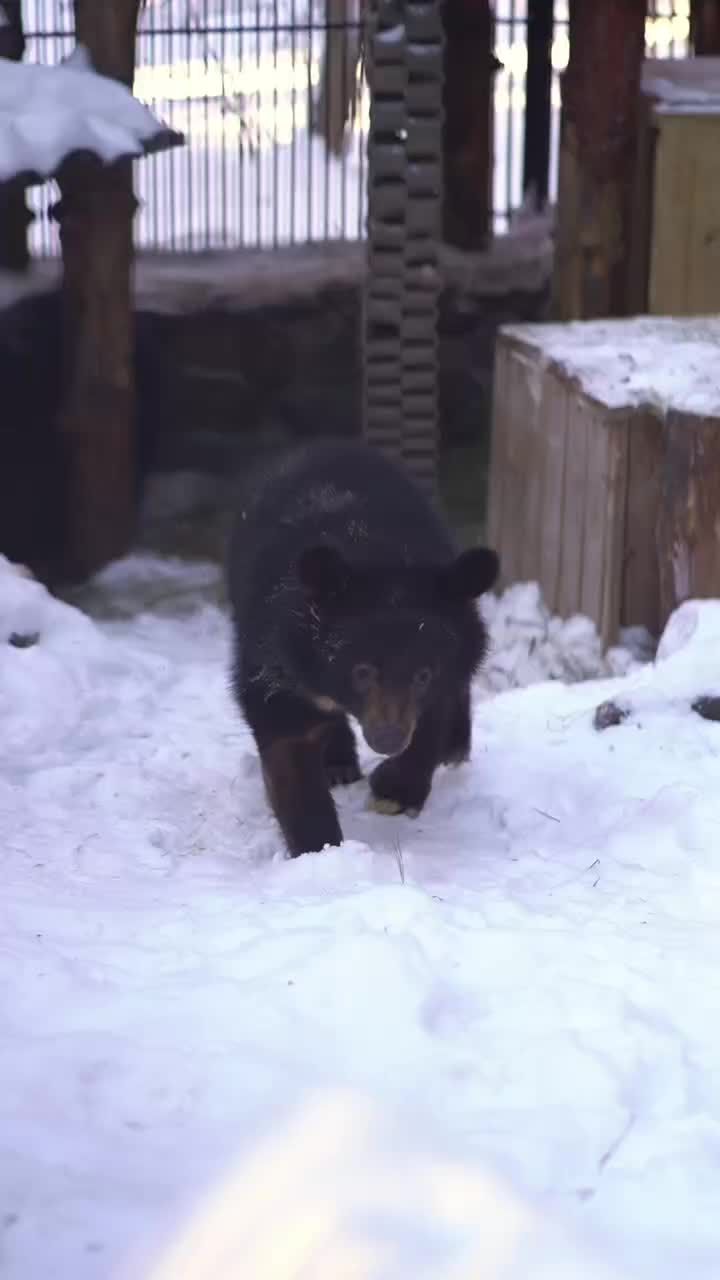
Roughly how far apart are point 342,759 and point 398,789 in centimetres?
48

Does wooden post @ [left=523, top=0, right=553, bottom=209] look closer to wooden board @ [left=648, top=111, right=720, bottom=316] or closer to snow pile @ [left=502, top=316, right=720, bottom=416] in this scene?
wooden board @ [left=648, top=111, right=720, bottom=316]

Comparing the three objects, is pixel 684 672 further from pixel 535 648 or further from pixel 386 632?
pixel 535 648

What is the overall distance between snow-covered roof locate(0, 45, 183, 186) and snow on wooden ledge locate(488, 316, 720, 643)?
1.93 meters

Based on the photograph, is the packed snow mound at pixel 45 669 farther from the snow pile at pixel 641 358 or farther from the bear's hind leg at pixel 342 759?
the snow pile at pixel 641 358

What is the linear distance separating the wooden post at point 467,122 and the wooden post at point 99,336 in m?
2.37

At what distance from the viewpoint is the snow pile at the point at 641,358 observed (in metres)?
6.34

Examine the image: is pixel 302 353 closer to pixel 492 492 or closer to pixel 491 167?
pixel 491 167

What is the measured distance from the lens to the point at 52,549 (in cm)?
980

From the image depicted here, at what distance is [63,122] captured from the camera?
27.3 feet

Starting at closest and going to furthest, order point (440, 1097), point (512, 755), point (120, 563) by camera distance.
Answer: point (440, 1097) → point (512, 755) → point (120, 563)

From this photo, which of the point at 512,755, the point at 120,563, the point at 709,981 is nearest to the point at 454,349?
the point at 120,563

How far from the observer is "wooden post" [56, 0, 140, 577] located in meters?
9.04

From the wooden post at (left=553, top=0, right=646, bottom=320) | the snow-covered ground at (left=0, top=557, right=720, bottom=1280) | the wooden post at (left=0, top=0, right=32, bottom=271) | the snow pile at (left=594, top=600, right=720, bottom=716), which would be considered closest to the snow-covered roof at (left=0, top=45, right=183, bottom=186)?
the wooden post at (left=0, top=0, right=32, bottom=271)

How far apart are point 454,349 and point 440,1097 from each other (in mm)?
8267
